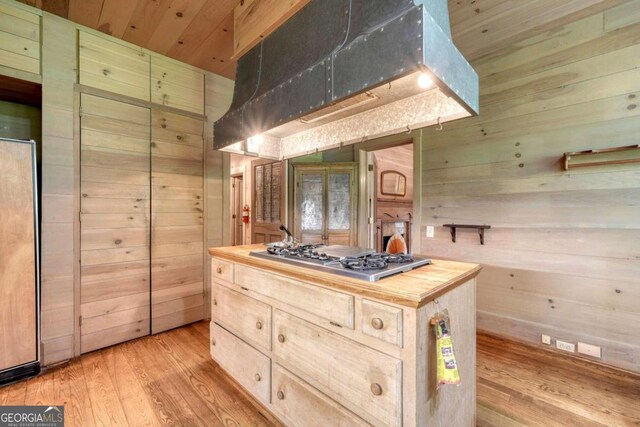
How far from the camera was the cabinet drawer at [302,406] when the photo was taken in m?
1.24

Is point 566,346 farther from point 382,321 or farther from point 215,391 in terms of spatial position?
point 215,391

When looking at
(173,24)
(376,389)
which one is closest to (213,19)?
(173,24)

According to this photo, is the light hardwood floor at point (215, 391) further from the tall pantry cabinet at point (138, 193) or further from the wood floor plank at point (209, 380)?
the tall pantry cabinet at point (138, 193)

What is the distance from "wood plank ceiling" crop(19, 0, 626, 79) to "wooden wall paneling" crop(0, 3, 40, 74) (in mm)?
129

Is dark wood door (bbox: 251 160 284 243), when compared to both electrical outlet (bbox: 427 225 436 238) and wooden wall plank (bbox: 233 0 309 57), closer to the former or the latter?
electrical outlet (bbox: 427 225 436 238)

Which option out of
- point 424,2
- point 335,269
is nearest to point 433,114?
point 424,2

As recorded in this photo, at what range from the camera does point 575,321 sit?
2254 millimetres

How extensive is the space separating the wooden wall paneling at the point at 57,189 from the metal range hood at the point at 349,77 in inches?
53.3

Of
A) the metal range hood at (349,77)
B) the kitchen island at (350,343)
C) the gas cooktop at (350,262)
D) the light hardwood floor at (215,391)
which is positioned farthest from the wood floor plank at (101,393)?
the metal range hood at (349,77)

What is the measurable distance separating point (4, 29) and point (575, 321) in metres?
4.90

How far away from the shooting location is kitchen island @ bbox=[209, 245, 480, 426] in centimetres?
104

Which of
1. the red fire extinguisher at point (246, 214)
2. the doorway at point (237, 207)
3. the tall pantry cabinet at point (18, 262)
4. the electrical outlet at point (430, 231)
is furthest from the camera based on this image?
the doorway at point (237, 207)

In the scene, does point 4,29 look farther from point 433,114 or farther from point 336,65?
point 433,114

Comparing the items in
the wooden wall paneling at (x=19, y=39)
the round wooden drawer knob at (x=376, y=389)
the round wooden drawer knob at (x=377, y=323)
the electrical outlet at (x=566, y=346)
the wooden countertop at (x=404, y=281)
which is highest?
the wooden wall paneling at (x=19, y=39)
